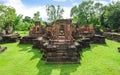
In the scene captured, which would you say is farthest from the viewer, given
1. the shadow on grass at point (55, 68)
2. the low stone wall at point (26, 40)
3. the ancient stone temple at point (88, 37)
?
the low stone wall at point (26, 40)

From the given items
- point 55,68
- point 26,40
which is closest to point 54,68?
point 55,68

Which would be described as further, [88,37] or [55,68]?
[88,37]

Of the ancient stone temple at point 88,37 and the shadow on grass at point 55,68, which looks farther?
the ancient stone temple at point 88,37

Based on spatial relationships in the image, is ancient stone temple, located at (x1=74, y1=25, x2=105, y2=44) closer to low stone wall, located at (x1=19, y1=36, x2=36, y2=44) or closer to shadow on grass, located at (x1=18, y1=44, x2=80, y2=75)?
low stone wall, located at (x1=19, y1=36, x2=36, y2=44)

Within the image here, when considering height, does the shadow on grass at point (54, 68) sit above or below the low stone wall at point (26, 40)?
below

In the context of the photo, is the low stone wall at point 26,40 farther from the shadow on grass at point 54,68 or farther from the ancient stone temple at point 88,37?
the shadow on grass at point 54,68

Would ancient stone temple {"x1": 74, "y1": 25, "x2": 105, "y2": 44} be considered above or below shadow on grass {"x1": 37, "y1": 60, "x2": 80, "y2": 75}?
above

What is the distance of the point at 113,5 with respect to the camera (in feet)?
180

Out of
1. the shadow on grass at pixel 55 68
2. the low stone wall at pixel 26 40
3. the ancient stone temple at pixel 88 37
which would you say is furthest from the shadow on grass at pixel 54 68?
the low stone wall at pixel 26 40

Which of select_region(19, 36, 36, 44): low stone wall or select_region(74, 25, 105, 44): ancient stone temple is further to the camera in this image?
select_region(19, 36, 36, 44): low stone wall

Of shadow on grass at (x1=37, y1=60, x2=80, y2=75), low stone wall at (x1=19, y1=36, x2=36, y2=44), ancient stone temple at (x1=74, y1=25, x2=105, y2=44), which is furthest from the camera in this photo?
low stone wall at (x1=19, y1=36, x2=36, y2=44)

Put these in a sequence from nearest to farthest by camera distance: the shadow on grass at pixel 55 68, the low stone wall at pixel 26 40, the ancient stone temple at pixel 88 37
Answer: the shadow on grass at pixel 55 68 → the ancient stone temple at pixel 88 37 → the low stone wall at pixel 26 40

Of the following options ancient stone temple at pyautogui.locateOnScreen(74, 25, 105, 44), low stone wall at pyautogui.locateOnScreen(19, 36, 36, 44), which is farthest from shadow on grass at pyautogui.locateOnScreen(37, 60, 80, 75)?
low stone wall at pyautogui.locateOnScreen(19, 36, 36, 44)

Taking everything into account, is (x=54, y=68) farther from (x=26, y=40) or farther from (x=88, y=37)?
(x=26, y=40)
